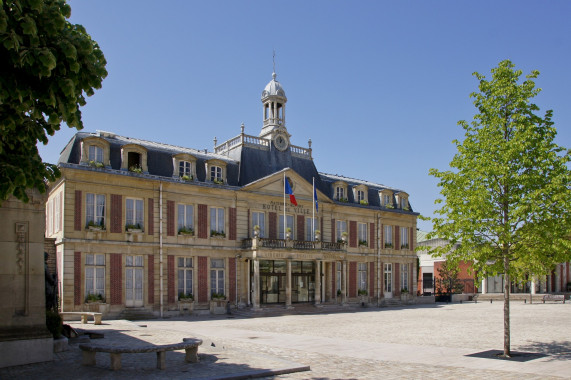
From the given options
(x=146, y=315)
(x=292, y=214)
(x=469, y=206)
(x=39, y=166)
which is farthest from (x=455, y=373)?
(x=292, y=214)

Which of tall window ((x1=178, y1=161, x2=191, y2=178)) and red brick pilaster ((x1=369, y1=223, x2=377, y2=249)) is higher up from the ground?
tall window ((x1=178, y1=161, x2=191, y2=178))

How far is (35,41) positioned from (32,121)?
5.98 ft

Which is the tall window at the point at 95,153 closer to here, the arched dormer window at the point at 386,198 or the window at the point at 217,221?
the window at the point at 217,221

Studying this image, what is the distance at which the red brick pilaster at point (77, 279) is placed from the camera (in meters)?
28.4

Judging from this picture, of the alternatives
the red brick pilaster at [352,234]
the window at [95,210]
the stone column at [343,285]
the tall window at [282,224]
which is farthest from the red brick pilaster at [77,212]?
the red brick pilaster at [352,234]

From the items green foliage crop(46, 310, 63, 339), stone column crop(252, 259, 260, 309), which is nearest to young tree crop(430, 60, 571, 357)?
green foliage crop(46, 310, 63, 339)

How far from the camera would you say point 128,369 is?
12.2 m

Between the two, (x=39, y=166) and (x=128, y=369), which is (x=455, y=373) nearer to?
(x=128, y=369)

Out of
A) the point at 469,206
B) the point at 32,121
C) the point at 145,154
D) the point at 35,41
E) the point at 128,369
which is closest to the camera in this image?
the point at 35,41

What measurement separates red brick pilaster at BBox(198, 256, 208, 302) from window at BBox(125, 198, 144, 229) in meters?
4.36

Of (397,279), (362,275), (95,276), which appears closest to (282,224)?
(362,275)

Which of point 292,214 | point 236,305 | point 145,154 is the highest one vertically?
point 145,154

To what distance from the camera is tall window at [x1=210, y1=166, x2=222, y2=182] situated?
3469 cm

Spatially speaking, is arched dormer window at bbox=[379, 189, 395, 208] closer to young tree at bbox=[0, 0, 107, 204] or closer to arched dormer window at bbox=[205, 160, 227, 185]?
arched dormer window at bbox=[205, 160, 227, 185]
